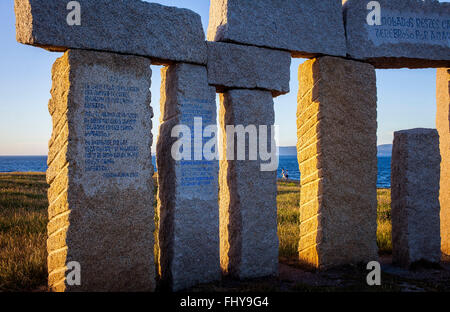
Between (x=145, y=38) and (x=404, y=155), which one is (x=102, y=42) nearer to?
(x=145, y=38)

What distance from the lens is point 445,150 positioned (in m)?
6.31

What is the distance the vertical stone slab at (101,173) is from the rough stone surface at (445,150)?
473cm

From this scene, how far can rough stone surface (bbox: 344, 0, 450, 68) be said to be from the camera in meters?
5.55

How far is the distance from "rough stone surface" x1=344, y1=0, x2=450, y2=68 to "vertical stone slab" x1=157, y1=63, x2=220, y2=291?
240cm

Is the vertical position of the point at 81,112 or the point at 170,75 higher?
the point at 170,75

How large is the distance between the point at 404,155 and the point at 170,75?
330 centimetres

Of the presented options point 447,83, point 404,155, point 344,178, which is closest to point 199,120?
point 344,178

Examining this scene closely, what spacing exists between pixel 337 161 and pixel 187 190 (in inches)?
84.8

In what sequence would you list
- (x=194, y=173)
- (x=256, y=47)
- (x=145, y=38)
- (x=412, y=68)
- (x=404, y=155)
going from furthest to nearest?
(x=412, y=68) < (x=404, y=155) < (x=256, y=47) < (x=194, y=173) < (x=145, y=38)

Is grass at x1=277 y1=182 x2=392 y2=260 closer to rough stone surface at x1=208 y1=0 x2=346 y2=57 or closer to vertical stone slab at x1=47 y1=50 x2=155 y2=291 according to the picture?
vertical stone slab at x1=47 y1=50 x2=155 y2=291

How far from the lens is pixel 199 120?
461cm
